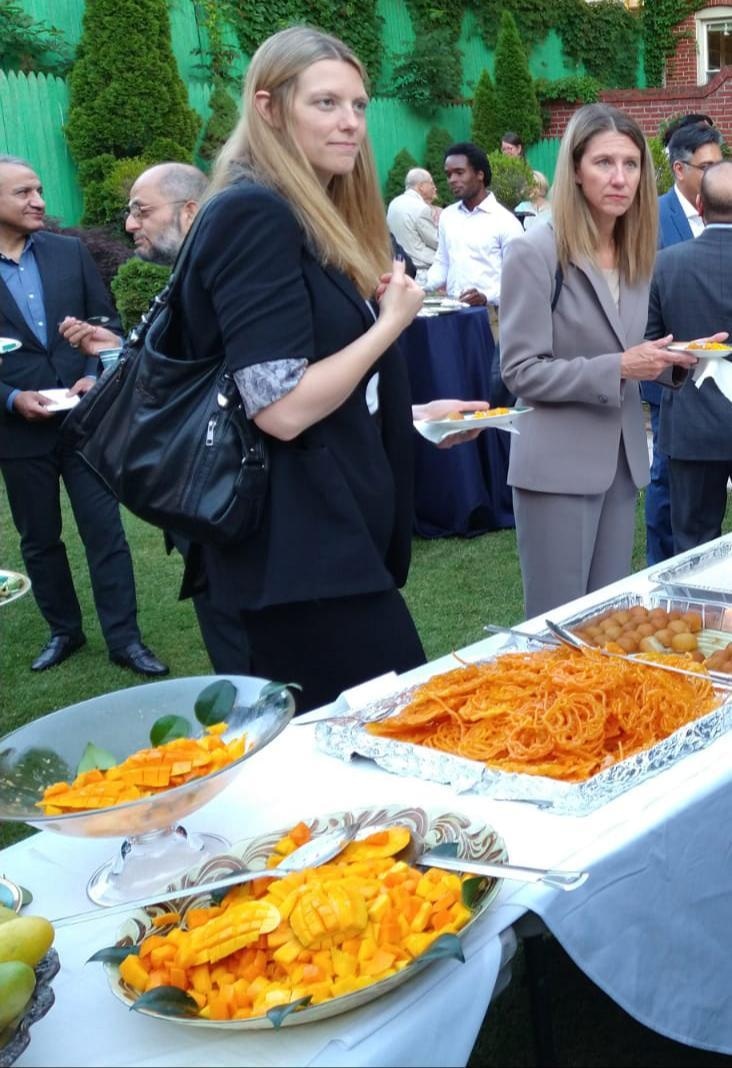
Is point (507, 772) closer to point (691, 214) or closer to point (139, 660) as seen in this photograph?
point (139, 660)

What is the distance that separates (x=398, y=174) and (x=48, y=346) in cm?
1079

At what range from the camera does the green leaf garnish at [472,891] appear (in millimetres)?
1178

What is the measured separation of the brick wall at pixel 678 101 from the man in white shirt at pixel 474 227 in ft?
38.4

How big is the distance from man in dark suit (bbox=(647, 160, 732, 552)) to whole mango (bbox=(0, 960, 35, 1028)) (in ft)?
9.72

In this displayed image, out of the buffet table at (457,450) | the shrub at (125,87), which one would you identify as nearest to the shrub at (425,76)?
the shrub at (125,87)

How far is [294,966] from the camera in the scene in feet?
3.61

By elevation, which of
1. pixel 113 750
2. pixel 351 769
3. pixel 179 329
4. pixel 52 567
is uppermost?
pixel 179 329

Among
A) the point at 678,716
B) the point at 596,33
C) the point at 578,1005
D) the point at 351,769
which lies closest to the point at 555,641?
the point at 678,716

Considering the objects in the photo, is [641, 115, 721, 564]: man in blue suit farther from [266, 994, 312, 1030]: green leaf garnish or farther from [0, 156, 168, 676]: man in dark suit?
[266, 994, 312, 1030]: green leaf garnish

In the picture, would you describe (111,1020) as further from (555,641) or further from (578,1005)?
(578,1005)

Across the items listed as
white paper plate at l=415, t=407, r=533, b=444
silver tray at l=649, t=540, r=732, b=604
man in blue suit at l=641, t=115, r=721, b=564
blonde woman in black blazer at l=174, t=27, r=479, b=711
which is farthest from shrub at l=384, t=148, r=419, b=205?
blonde woman in black blazer at l=174, t=27, r=479, b=711

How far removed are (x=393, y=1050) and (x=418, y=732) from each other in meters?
0.66

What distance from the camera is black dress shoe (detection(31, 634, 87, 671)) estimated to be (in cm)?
449

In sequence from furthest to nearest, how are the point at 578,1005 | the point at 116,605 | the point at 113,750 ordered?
the point at 116,605
the point at 578,1005
the point at 113,750
